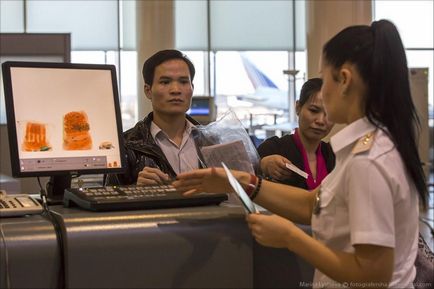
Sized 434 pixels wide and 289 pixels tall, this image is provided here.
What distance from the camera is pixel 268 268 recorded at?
1637 millimetres

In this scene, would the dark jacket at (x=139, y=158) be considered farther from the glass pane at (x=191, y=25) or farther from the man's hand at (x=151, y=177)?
the glass pane at (x=191, y=25)

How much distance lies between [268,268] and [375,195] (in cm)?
45

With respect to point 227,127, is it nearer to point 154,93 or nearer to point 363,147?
point 154,93

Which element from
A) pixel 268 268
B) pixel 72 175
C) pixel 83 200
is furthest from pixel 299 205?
pixel 72 175

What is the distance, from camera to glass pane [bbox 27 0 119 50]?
11633 mm

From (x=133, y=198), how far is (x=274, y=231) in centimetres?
38

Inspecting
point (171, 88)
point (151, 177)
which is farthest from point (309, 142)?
point (151, 177)

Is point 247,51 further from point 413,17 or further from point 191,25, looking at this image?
point 413,17

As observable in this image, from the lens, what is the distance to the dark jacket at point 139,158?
245cm

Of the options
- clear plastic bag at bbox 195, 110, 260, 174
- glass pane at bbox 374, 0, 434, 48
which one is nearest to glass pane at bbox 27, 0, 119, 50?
glass pane at bbox 374, 0, 434, 48

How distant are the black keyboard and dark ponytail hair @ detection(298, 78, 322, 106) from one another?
1.25 m

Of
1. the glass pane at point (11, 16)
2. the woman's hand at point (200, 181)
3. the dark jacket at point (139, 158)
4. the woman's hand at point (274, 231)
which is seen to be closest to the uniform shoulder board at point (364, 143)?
the woman's hand at point (274, 231)

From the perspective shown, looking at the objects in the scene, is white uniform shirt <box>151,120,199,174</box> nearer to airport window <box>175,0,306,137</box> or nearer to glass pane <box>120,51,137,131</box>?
glass pane <box>120,51,137,131</box>

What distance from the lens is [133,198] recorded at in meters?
1.57
